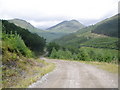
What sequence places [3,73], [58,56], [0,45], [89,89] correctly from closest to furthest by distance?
[89,89], [3,73], [0,45], [58,56]

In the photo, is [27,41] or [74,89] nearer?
[74,89]

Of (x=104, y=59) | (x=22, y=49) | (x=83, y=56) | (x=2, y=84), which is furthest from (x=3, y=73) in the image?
(x=104, y=59)

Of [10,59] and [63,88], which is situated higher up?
[10,59]

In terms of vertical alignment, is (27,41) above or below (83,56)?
above

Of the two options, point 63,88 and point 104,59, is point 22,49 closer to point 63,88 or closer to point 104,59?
point 63,88

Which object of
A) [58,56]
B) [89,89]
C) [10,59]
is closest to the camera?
[89,89]

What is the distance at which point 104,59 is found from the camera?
81.6m

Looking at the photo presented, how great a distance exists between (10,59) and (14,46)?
633cm

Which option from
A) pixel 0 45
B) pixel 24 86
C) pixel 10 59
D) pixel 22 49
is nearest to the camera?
pixel 24 86

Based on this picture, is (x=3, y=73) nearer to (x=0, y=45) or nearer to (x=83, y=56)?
(x=0, y=45)

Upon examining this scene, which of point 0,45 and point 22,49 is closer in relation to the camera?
point 0,45

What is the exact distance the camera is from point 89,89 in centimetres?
1145

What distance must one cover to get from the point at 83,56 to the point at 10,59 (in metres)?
58.5

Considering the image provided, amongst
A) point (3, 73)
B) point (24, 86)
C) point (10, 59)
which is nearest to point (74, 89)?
point (24, 86)
